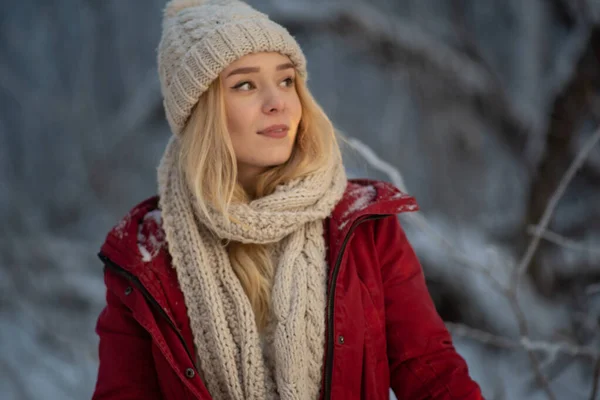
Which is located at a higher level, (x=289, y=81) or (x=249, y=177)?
(x=289, y=81)

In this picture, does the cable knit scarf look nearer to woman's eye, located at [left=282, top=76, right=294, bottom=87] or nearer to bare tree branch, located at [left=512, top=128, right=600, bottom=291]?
woman's eye, located at [left=282, top=76, right=294, bottom=87]

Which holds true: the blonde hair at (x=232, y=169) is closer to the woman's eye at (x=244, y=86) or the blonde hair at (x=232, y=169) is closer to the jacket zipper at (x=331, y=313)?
the woman's eye at (x=244, y=86)

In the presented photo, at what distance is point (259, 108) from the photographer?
1584mm

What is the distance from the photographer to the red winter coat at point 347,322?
147 centimetres

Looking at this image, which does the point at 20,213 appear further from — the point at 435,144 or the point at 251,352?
the point at 251,352

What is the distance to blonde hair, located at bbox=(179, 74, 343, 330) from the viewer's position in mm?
1596

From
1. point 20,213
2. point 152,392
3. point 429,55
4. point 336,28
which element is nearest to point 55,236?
point 20,213

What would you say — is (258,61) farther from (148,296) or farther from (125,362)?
(125,362)

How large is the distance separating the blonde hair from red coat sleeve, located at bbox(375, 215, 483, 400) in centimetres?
30

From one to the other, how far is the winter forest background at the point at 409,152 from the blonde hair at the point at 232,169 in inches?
10.0

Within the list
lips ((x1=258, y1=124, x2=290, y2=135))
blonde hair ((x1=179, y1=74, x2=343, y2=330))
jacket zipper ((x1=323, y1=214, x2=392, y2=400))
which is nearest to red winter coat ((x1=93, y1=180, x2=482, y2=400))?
jacket zipper ((x1=323, y1=214, x2=392, y2=400))

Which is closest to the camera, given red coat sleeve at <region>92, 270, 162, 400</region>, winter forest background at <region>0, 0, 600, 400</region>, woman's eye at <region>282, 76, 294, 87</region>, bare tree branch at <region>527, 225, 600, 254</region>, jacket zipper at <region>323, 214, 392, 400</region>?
jacket zipper at <region>323, 214, 392, 400</region>

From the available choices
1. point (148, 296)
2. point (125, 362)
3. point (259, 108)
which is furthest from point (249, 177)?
point (125, 362)

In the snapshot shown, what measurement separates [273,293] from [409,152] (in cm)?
345
